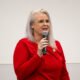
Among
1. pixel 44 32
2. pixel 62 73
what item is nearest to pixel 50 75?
pixel 62 73

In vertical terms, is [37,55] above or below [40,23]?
below

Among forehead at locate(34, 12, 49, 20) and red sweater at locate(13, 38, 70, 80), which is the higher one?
forehead at locate(34, 12, 49, 20)

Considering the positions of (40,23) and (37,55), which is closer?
(37,55)

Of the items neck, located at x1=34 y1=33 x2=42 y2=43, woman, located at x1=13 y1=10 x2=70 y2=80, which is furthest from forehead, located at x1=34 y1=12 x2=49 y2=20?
neck, located at x1=34 y1=33 x2=42 y2=43

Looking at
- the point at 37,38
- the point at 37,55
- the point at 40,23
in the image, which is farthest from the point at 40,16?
the point at 37,55

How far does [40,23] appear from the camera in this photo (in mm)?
1917

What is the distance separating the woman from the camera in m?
1.77

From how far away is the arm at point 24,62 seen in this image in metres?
1.77

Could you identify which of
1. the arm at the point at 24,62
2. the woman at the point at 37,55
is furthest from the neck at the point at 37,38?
the arm at the point at 24,62

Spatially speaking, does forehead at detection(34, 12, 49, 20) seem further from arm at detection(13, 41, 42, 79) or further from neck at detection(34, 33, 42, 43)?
arm at detection(13, 41, 42, 79)

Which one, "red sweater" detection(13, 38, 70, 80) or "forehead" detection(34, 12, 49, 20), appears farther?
"forehead" detection(34, 12, 49, 20)

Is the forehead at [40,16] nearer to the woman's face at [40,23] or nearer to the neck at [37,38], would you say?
the woman's face at [40,23]

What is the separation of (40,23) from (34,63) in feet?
1.16

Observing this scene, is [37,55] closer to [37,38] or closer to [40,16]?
[37,38]
